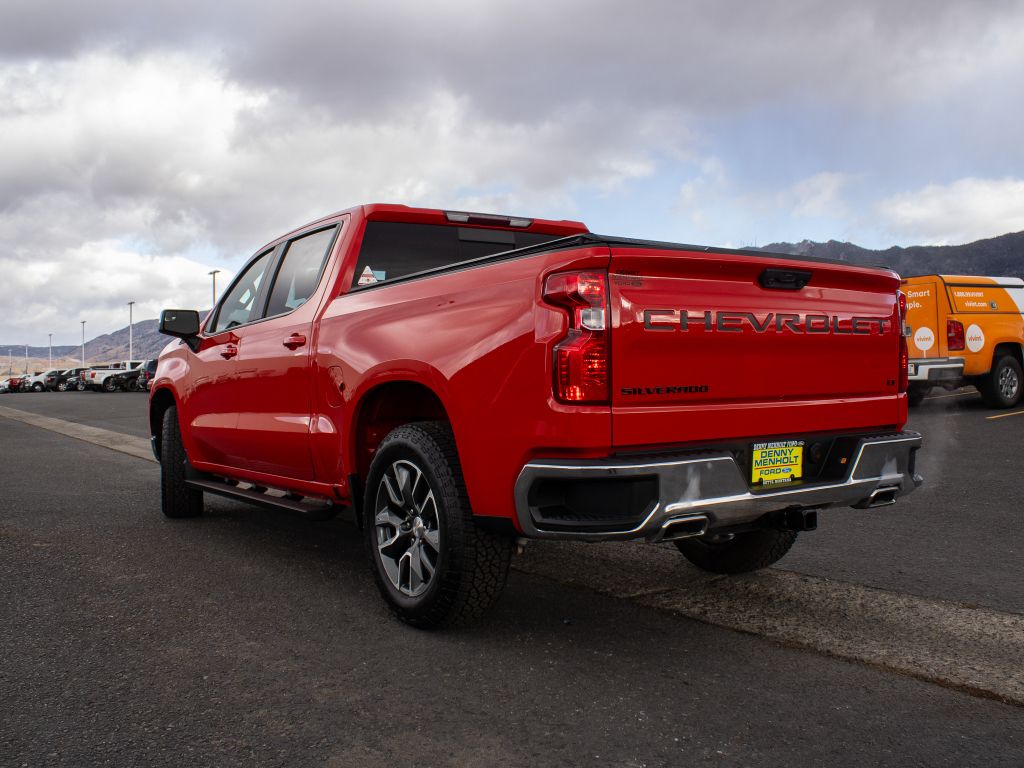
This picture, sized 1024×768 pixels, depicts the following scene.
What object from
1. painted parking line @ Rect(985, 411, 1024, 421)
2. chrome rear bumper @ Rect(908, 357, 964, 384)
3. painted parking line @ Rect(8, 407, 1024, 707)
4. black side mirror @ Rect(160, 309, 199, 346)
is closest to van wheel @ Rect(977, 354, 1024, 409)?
painted parking line @ Rect(985, 411, 1024, 421)

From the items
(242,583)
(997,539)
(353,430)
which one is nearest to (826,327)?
(353,430)

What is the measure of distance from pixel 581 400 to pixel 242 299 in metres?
3.56

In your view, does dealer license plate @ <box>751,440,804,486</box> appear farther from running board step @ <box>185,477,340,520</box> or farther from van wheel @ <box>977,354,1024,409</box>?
van wheel @ <box>977,354,1024,409</box>

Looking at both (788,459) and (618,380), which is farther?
(788,459)

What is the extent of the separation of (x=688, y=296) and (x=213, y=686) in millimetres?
2211

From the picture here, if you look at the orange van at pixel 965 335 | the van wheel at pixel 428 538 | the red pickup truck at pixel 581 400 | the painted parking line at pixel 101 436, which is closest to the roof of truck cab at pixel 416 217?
the red pickup truck at pixel 581 400

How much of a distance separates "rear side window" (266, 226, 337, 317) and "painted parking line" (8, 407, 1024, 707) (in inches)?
76.7

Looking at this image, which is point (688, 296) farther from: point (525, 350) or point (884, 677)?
point (884, 677)

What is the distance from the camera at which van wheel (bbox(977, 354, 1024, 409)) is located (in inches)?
530

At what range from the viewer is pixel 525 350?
3.27 meters

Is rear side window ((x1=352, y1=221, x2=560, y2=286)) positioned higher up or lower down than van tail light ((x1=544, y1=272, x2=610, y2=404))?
higher up

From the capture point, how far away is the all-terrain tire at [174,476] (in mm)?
6684

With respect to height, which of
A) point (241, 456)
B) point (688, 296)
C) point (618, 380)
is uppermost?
point (688, 296)

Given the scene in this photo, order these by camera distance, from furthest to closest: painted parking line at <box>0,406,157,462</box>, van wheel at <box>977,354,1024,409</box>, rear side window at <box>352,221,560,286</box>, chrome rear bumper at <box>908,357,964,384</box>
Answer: van wheel at <box>977,354,1024,409</box> < chrome rear bumper at <box>908,357,964,384</box> < painted parking line at <box>0,406,157,462</box> < rear side window at <box>352,221,560,286</box>
